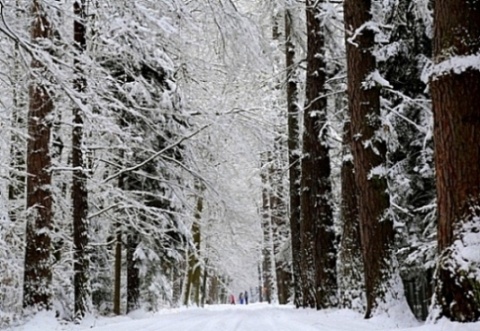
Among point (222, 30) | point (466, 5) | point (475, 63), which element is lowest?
point (475, 63)

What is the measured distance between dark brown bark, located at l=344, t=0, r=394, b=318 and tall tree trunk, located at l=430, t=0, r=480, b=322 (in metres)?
3.00

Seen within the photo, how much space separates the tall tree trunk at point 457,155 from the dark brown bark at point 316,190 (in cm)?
789

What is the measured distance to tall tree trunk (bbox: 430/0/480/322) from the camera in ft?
16.1

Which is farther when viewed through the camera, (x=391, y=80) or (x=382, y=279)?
(x=391, y=80)

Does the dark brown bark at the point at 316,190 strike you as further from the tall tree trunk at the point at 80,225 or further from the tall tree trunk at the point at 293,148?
the tall tree trunk at the point at 80,225

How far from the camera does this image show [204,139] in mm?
15422

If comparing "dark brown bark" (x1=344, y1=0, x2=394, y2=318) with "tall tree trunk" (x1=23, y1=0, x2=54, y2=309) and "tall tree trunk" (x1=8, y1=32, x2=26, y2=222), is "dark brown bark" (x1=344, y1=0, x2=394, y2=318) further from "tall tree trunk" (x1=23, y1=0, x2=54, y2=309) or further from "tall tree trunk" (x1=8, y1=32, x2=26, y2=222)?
"tall tree trunk" (x1=8, y1=32, x2=26, y2=222)

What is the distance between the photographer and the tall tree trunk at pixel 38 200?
964cm

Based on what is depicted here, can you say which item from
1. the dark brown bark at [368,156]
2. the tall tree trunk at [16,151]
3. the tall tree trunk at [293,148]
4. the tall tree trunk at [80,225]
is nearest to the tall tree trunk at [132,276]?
the tall tree trunk at [80,225]

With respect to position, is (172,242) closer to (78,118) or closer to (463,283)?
(78,118)

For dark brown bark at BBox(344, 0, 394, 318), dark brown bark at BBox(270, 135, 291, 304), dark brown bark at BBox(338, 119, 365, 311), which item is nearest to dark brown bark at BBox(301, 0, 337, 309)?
dark brown bark at BBox(338, 119, 365, 311)

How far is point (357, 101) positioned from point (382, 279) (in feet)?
8.92

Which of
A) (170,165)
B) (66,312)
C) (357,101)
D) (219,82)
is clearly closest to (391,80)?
(357,101)

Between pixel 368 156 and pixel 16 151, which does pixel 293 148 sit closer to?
pixel 16 151
